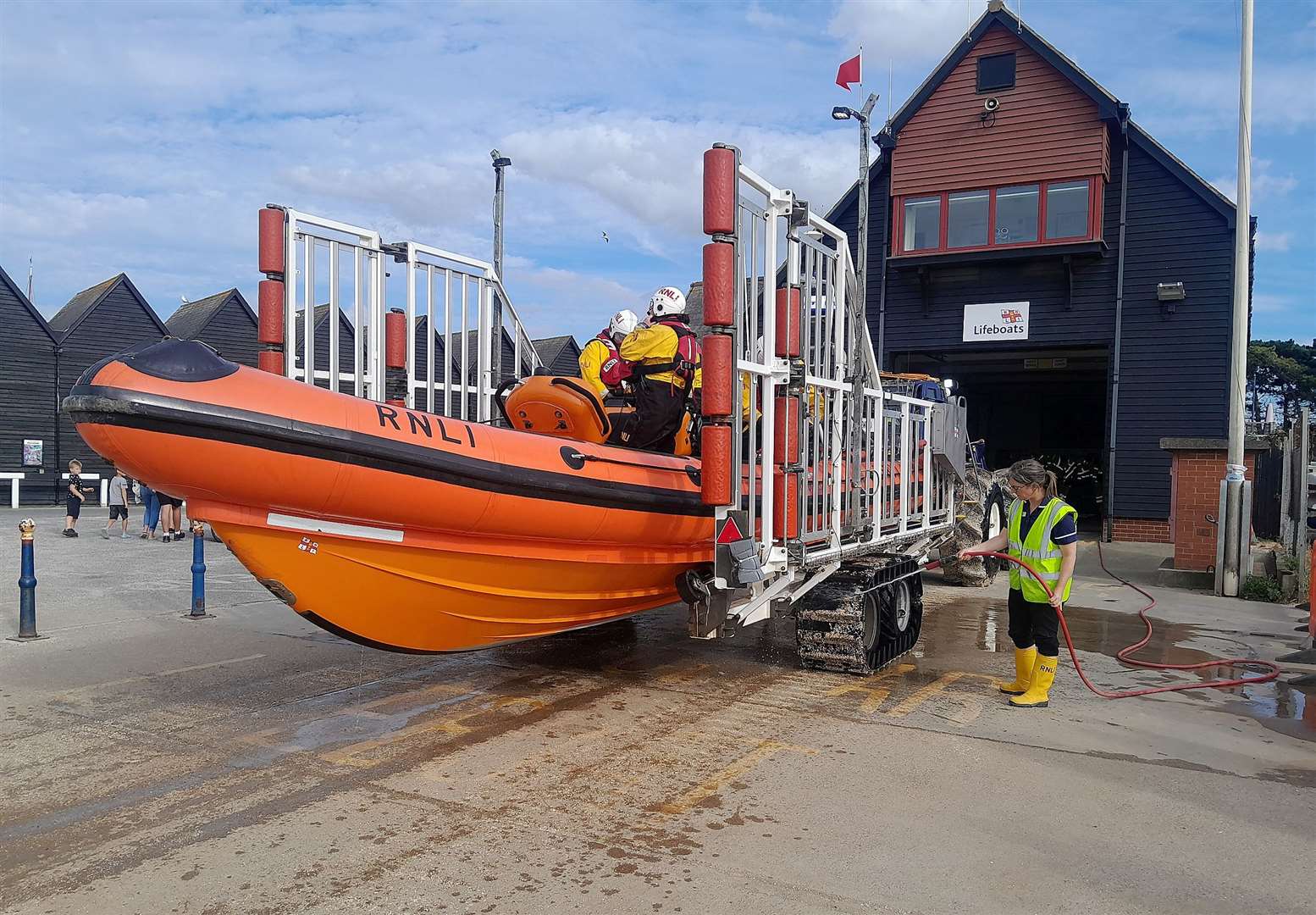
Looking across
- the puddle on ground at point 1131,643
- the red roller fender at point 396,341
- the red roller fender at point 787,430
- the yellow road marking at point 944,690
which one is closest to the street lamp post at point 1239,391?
the puddle on ground at point 1131,643

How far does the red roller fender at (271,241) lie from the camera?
6.10 meters

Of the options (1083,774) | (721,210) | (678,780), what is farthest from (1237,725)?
(721,210)

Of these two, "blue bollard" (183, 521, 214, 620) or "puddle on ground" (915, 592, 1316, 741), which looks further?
"blue bollard" (183, 521, 214, 620)

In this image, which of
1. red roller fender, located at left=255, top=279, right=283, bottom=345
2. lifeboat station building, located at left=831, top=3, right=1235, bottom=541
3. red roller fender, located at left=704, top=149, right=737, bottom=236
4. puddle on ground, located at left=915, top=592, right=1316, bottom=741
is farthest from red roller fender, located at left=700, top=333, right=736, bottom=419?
lifeboat station building, located at left=831, top=3, right=1235, bottom=541

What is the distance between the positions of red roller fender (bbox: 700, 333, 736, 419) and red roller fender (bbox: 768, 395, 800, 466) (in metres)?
0.60

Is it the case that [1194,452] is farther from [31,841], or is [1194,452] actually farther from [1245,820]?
[31,841]

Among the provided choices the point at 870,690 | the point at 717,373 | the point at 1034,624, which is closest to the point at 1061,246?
the point at 1034,624

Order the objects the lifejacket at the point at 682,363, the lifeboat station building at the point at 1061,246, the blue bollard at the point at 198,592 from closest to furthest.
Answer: the lifejacket at the point at 682,363 → the blue bollard at the point at 198,592 → the lifeboat station building at the point at 1061,246

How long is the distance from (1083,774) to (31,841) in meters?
4.63

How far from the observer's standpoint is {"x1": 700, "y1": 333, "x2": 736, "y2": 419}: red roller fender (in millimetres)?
5223

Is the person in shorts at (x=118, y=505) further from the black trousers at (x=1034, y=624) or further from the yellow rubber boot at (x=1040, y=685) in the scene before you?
the yellow rubber boot at (x=1040, y=685)

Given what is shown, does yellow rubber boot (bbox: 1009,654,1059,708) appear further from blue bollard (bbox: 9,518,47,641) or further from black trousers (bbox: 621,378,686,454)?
blue bollard (bbox: 9,518,47,641)

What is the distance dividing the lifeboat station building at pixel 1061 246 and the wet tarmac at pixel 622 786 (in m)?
11.1

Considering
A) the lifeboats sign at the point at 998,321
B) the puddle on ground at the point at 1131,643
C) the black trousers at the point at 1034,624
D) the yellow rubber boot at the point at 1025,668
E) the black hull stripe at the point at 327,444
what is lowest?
the puddle on ground at the point at 1131,643
